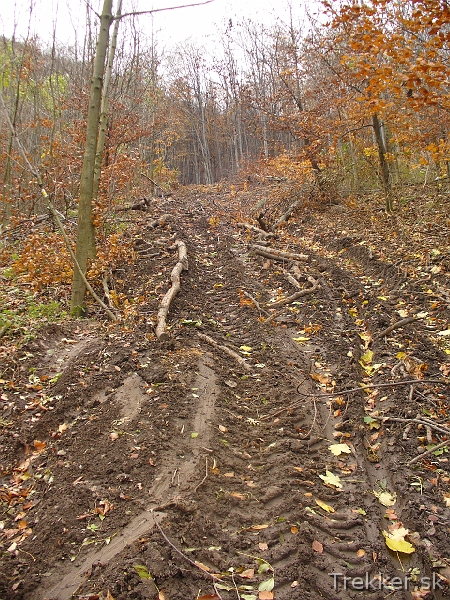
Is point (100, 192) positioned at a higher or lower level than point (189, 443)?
higher

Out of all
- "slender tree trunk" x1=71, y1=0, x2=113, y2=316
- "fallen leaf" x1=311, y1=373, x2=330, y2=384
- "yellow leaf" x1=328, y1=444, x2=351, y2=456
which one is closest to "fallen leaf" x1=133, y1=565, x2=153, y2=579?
"yellow leaf" x1=328, y1=444, x2=351, y2=456

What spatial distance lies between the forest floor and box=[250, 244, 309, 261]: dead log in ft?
6.87

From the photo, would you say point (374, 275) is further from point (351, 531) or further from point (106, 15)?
point (106, 15)

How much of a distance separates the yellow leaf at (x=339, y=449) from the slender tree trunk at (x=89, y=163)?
5.46m

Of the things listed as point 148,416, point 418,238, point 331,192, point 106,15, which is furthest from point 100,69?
point 331,192

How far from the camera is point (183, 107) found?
3850 cm

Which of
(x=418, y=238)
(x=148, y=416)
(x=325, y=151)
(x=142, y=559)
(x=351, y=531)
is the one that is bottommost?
(x=351, y=531)

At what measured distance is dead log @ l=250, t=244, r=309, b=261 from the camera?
10.1 m

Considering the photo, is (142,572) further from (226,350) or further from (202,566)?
(226,350)

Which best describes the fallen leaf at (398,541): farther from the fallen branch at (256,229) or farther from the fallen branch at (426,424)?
the fallen branch at (256,229)

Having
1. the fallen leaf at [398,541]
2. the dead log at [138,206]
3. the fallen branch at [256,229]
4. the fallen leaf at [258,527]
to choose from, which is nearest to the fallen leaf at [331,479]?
the fallen leaf at [398,541]

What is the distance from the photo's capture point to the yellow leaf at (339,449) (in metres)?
4.03

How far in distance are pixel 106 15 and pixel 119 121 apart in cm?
632

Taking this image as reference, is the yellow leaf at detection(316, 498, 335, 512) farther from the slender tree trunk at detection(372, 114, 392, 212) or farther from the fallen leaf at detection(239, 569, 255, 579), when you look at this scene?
the slender tree trunk at detection(372, 114, 392, 212)
